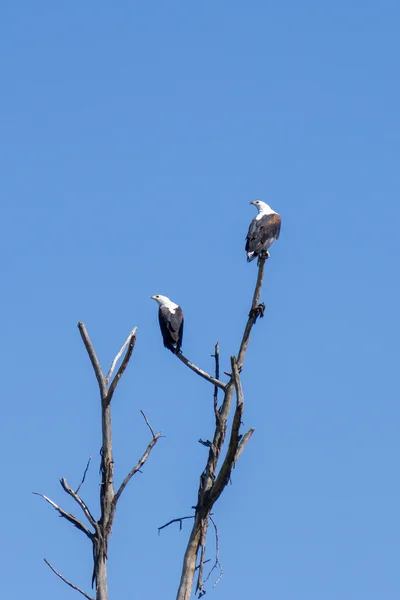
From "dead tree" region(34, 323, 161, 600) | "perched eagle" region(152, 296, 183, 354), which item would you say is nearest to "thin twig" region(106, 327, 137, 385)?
"dead tree" region(34, 323, 161, 600)

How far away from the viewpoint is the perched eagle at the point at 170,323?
562 inches

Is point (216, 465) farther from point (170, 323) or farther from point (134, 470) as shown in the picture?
point (170, 323)

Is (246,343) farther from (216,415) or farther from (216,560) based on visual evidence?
(216,560)

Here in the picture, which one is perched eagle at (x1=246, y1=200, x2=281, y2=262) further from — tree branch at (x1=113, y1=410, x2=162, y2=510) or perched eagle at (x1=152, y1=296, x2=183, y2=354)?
tree branch at (x1=113, y1=410, x2=162, y2=510)

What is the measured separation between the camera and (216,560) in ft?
31.8

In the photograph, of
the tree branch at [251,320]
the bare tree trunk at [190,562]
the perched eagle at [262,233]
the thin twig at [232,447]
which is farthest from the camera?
the perched eagle at [262,233]

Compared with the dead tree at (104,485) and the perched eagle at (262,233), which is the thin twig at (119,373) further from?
the perched eagle at (262,233)

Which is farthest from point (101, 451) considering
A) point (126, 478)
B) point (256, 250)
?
point (256, 250)

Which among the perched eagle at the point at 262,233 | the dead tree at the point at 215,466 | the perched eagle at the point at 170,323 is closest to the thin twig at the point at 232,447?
the dead tree at the point at 215,466

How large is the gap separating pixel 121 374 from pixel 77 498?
1164mm

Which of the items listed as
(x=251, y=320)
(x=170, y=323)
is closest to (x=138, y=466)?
(x=251, y=320)

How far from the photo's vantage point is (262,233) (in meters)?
14.8

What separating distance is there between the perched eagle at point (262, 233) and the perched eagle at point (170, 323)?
4.67 ft

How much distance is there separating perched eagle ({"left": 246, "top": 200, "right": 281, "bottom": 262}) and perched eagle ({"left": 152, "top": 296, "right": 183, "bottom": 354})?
1.42 meters
